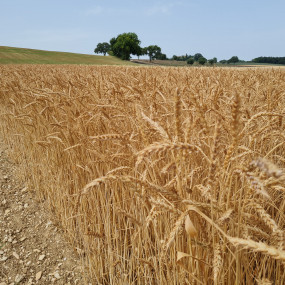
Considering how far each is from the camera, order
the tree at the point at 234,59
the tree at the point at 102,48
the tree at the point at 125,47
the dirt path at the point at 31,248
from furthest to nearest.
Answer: the tree at the point at 234,59 → the tree at the point at 102,48 → the tree at the point at 125,47 → the dirt path at the point at 31,248

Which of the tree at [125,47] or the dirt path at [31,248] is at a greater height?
the tree at [125,47]

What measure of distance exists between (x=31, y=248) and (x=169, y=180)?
137 centimetres

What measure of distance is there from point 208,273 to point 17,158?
3165 millimetres

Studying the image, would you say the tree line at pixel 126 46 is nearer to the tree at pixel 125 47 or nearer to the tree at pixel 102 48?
the tree at pixel 125 47

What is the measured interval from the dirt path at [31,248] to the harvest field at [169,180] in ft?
0.41

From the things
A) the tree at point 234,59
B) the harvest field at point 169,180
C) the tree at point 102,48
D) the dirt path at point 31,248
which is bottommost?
the dirt path at point 31,248

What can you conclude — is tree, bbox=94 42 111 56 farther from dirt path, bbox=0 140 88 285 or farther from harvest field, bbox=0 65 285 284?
dirt path, bbox=0 140 88 285

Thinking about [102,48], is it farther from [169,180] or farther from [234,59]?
[169,180]

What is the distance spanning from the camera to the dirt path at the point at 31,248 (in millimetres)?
1662

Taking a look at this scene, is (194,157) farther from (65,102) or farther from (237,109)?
(65,102)

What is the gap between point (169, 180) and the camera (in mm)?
1289

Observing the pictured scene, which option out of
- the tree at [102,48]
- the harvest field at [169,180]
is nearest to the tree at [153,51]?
the tree at [102,48]

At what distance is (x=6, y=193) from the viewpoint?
2.69 m

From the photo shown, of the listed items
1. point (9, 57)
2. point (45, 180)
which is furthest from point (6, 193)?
point (9, 57)
